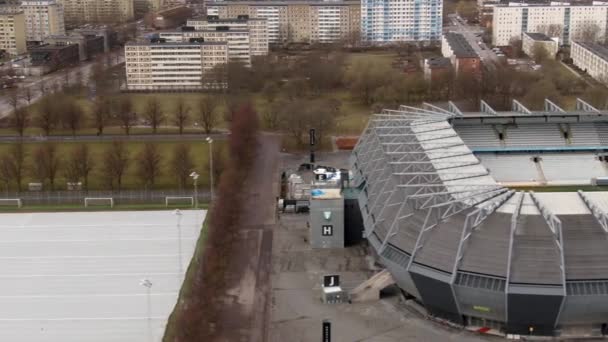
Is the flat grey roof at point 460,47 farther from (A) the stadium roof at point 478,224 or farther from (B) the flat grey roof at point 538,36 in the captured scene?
(A) the stadium roof at point 478,224

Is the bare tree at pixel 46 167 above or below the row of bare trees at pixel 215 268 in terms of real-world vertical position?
above

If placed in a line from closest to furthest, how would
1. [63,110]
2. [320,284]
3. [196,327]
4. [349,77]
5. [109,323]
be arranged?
[196,327]
[109,323]
[320,284]
[63,110]
[349,77]

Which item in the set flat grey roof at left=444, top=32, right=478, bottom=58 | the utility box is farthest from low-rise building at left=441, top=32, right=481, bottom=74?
the utility box

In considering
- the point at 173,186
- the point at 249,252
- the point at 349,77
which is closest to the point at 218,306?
the point at 249,252

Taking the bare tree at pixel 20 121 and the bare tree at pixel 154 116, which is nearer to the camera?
the bare tree at pixel 20 121

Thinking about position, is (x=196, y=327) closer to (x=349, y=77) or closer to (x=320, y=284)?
(x=320, y=284)

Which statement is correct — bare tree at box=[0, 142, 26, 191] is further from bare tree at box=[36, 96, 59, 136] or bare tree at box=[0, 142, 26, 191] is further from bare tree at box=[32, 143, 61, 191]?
bare tree at box=[36, 96, 59, 136]

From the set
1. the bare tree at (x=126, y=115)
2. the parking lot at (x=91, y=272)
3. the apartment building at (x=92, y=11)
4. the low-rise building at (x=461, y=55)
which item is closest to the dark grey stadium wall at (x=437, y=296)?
the parking lot at (x=91, y=272)

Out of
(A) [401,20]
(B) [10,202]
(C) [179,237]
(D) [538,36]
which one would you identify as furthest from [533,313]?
(A) [401,20]
